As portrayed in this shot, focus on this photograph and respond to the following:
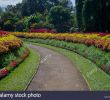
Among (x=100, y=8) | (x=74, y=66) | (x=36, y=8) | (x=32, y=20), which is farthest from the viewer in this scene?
(x=36, y=8)

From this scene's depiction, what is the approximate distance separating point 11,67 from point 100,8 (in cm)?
3436

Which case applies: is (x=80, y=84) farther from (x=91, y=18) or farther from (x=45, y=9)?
(x=45, y=9)

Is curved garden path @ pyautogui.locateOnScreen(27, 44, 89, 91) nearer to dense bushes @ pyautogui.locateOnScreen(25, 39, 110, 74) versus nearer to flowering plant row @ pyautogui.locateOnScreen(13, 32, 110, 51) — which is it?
dense bushes @ pyautogui.locateOnScreen(25, 39, 110, 74)

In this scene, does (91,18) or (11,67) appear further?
(91,18)

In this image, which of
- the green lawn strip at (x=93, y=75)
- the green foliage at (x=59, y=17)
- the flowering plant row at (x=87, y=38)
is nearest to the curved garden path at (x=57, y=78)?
the green lawn strip at (x=93, y=75)

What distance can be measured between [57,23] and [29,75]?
6365 centimetres

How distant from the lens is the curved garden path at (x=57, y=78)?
18548mm

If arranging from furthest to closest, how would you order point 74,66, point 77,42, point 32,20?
1. point 32,20
2. point 77,42
3. point 74,66

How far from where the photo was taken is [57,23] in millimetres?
85312

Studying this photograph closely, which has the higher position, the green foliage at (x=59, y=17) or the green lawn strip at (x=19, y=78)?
the green lawn strip at (x=19, y=78)

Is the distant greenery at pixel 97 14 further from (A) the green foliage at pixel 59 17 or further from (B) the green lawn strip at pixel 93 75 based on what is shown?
(B) the green lawn strip at pixel 93 75

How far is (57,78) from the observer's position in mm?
21375

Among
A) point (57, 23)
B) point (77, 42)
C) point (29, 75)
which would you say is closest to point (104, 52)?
point (29, 75)

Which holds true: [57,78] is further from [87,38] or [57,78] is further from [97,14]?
[97,14]
